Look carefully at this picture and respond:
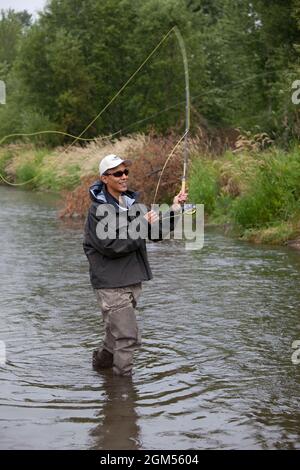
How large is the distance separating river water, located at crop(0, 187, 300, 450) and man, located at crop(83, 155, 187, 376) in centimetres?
45

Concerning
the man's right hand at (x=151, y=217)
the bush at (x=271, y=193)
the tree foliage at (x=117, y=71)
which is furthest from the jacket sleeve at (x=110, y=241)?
→ the tree foliage at (x=117, y=71)

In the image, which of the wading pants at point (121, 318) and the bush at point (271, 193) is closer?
the wading pants at point (121, 318)

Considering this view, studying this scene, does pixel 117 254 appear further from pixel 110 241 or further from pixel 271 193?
pixel 271 193

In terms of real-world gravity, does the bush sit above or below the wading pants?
above

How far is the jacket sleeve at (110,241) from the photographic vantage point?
19.6ft

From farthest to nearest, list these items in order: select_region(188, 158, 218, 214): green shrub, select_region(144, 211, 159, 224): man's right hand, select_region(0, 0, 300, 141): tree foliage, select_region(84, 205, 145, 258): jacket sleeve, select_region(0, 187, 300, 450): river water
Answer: select_region(0, 0, 300, 141): tree foliage
select_region(188, 158, 218, 214): green shrub
select_region(144, 211, 159, 224): man's right hand
select_region(84, 205, 145, 258): jacket sleeve
select_region(0, 187, 300, 450): river water

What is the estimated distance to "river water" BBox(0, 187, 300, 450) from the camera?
524 centimetres

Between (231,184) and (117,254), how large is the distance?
10.3 metres

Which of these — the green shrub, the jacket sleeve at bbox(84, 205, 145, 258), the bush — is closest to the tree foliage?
the green shrub

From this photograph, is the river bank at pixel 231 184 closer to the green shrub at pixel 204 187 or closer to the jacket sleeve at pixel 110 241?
the green shrub at pixel 204 187

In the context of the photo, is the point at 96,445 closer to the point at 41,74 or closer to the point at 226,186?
the point at 226,186

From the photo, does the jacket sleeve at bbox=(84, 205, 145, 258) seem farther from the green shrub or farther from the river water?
the green shrub

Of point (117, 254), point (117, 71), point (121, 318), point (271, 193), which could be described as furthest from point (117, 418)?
point (117, 71)

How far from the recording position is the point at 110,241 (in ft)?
19.6
